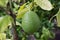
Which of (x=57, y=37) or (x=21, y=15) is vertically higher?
(x=21, y=15)

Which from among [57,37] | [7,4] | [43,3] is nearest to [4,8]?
[7,4]

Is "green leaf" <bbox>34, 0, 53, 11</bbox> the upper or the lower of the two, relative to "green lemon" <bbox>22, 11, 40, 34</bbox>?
upper

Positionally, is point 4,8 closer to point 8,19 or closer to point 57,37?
point 8,19

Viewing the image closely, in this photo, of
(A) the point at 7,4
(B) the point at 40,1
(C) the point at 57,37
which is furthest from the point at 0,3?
(C) the point at 57,37

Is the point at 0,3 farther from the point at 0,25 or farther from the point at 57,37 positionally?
the point at 57,37

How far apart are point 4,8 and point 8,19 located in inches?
1.8

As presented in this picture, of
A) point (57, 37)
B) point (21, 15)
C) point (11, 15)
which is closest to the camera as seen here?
point (11, 15)

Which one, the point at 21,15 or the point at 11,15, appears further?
the point at 21,15

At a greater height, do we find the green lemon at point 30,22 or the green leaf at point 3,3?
the green leaf at point 3,3

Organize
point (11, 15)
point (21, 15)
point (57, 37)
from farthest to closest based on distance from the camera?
point (57, 37)
point (21, 15)
point (11, 15)

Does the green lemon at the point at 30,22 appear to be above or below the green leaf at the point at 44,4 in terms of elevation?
below

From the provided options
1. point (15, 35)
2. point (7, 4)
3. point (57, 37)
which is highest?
point (7, 4)

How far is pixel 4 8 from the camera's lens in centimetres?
63

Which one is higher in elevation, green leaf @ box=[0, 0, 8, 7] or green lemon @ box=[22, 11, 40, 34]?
green leaf @ box=[0, 0, 8, 7]
